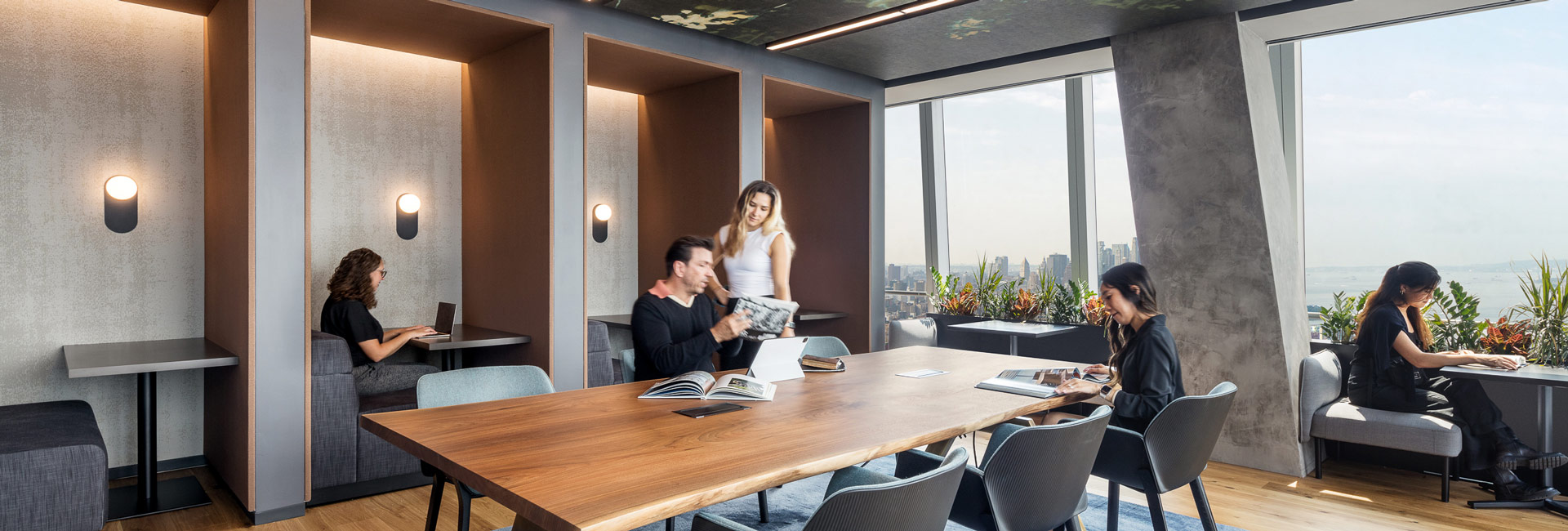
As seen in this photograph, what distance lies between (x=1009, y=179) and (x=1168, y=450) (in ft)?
15.7

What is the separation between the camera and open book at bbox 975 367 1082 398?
9.02ft

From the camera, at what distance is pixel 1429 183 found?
491 centimetres

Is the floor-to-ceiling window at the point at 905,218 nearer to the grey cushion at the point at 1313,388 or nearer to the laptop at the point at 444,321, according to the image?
the grey cushion at the point at 1313,388

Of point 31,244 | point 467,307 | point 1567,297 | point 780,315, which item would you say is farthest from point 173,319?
point 1567,297

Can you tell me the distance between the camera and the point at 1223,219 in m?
4.57

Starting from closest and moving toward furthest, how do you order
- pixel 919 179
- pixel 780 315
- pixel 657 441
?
pixel 657 441 < pixel 780 315 < pixel 919 179

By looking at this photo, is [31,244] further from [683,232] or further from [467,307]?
[683,232]

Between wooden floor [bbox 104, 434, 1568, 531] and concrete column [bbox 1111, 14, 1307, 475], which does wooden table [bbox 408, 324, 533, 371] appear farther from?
concrete column [bbox 1111, 14, 1307, 475]

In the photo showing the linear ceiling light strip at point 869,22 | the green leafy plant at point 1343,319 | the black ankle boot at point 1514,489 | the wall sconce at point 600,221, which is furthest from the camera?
the wall sconce at point 600,221

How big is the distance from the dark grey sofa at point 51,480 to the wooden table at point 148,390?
348 mm

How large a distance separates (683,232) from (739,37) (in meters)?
1.46

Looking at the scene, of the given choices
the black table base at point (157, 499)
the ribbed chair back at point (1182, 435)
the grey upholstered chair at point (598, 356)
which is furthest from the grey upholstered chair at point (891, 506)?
the black table base at point (157, 499)

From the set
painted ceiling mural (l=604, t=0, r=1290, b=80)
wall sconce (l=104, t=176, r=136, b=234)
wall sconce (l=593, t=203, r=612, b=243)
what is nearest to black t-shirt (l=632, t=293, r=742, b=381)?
painted ceiling mural (l=604, t=0, r=1290, b=80)

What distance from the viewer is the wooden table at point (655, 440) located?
152cm
